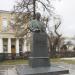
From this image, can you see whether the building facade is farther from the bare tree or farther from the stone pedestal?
the stone pedestal

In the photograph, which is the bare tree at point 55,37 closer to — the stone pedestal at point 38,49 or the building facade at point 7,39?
the building facade at point 7,39

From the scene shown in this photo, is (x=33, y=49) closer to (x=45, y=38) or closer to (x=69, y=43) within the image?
(x=45, y=38)

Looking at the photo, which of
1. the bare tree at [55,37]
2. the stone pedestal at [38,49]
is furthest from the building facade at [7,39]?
the stone pedestal at [38,49]

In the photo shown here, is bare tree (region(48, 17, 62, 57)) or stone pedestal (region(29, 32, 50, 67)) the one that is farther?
bare tree (region(48, 17, 62, 57))

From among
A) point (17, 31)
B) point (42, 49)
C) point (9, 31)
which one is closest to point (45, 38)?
point (42, 49)

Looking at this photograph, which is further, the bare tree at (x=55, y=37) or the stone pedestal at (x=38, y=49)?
the bare tree at (x=55, y=37)

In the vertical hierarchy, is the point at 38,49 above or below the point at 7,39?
above

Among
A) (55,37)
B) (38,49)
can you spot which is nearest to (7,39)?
(55,37)

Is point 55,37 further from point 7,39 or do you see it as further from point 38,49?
point 38,49

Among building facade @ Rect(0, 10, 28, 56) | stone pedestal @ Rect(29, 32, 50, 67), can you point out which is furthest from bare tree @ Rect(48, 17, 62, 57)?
stone pedestal @ Rect(29, 32, 50, 67)

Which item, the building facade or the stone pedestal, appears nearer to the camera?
the stone pedestal

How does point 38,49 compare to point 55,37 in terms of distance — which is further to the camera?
point 55,37

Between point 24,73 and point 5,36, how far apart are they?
3937cm

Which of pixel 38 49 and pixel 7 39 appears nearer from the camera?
pixel 38 49
